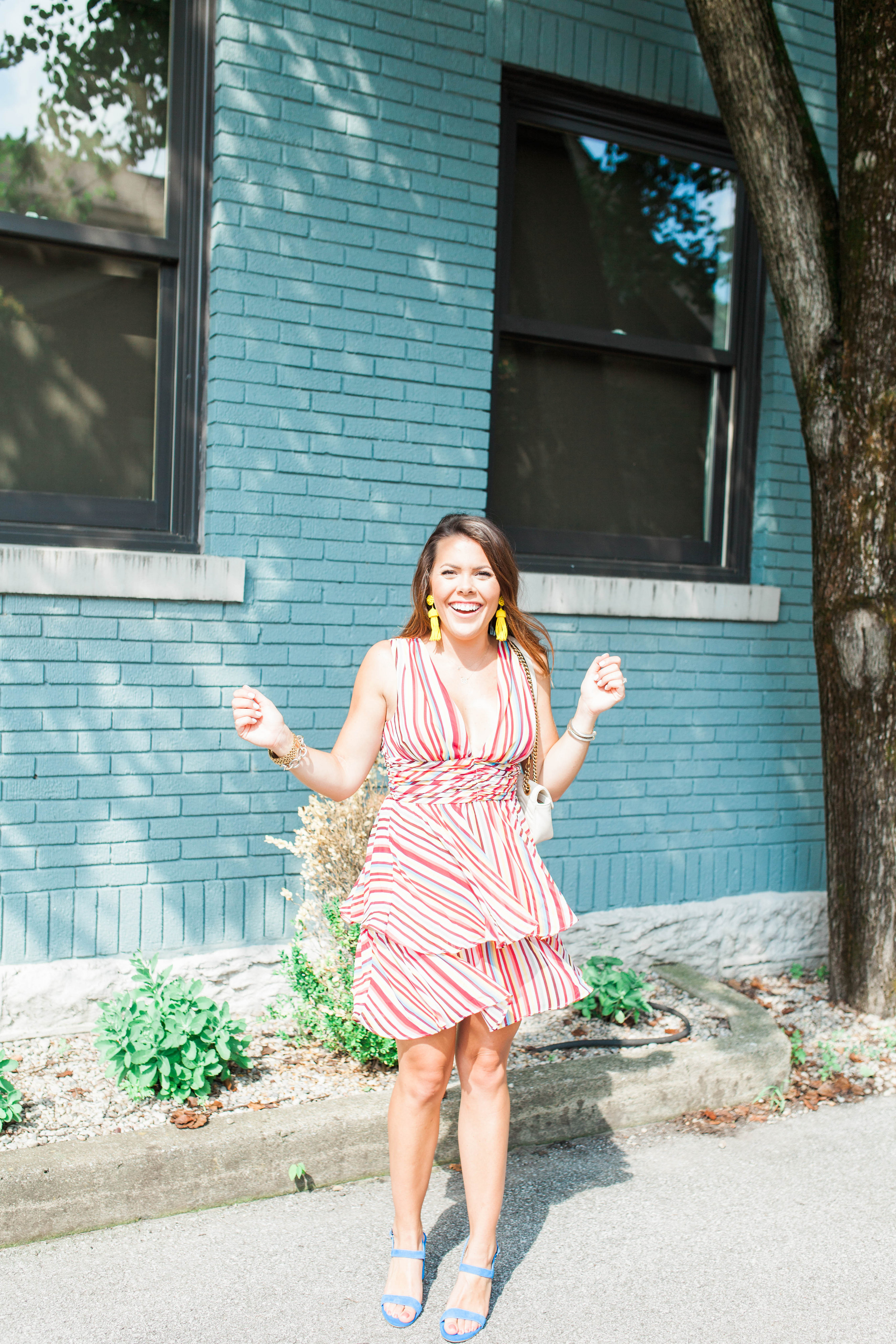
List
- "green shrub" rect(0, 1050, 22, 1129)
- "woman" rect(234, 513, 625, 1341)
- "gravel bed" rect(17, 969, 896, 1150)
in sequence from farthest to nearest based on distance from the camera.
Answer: "gravel bed" rect(17, 969, 896, 1150)
"green shrub" rect(0, 1050, 22, 1129)
"woman" rect(234, 513, 625, 1341)

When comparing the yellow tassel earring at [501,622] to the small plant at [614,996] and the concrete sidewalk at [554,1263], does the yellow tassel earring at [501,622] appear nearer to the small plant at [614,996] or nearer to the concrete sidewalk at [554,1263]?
the concrete sidewalk at [554,1263]

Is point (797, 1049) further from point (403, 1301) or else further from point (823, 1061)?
point (403, 1301)

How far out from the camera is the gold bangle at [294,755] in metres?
2.57

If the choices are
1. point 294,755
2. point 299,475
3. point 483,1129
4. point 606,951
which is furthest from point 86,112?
point 606,951

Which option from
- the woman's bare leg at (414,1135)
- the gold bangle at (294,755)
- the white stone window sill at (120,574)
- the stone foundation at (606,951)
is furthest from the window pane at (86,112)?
the woman's bare leg at (414,1135)

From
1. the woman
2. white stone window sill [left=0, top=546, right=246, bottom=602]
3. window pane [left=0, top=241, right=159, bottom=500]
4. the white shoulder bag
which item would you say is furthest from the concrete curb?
window pane [left=0, top=241, right=159, bottom=500]

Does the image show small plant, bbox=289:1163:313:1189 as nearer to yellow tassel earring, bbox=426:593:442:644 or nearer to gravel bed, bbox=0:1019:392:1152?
gravel bed, bbox=0:1019:392:1152

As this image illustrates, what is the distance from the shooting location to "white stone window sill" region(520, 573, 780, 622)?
15.4ft

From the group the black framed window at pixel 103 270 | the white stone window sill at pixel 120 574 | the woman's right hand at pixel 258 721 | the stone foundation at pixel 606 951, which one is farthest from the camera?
the black framed window at pixel 103 270

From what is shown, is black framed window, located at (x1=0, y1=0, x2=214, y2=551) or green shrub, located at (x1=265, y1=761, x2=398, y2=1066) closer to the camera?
green shrub, located at (x1=265, y1=761, x2=398, y2=1066)

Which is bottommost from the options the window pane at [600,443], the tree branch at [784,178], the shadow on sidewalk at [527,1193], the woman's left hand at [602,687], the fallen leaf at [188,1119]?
the shadow on sidewalk at [527,1193]

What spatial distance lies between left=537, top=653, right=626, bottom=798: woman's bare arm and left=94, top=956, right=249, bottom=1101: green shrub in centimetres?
136

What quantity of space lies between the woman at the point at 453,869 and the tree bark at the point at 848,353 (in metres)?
1.93

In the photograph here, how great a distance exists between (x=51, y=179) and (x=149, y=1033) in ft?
9.91
